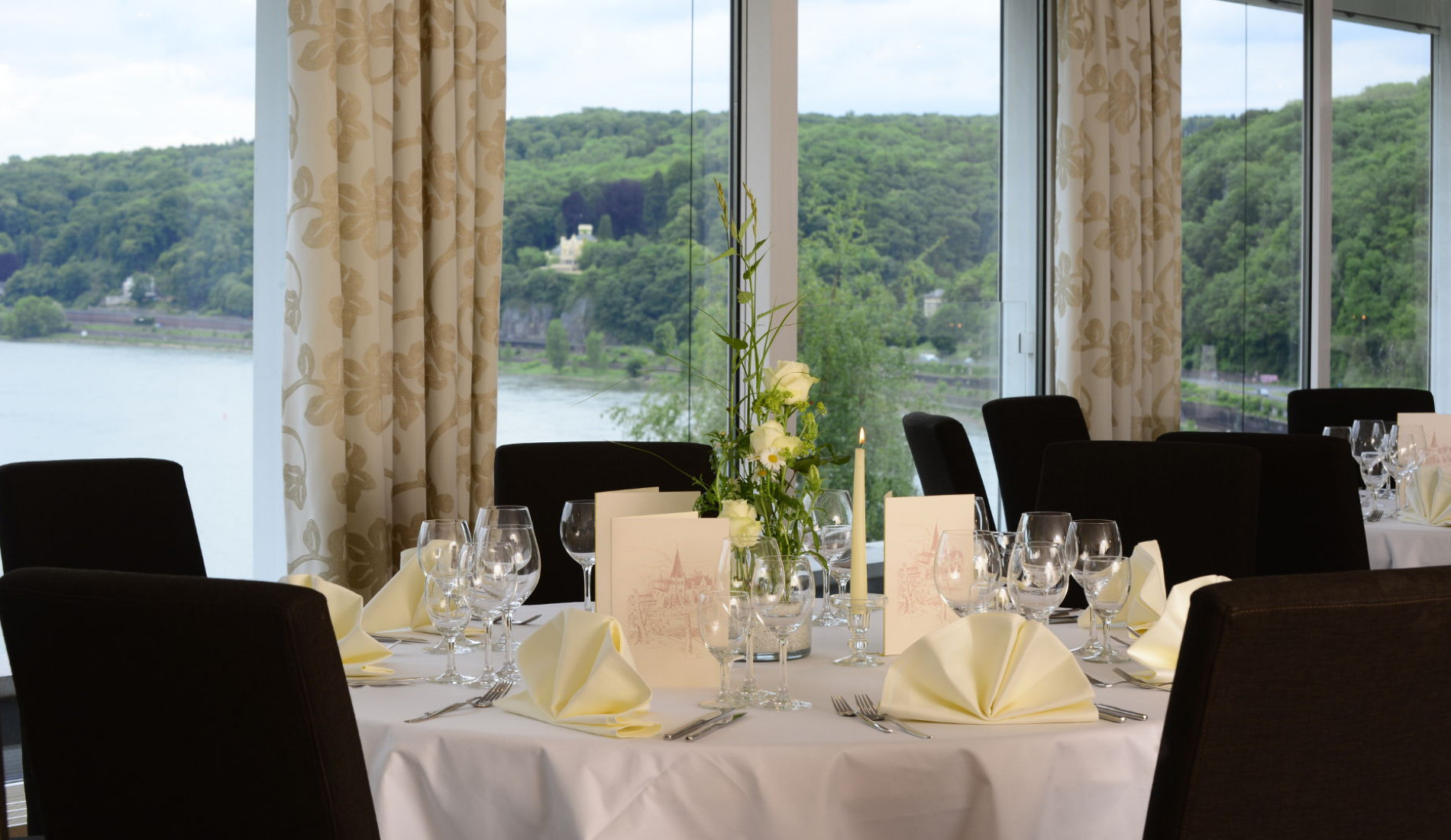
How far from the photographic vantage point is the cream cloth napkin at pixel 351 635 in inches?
70.4

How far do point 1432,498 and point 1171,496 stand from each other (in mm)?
1106

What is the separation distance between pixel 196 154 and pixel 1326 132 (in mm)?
5007

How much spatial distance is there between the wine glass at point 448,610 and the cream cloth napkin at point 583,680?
0.54 feet

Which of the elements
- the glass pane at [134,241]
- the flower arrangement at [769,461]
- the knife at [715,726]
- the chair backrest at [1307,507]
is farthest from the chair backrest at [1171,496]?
the glass pane at [134,241]

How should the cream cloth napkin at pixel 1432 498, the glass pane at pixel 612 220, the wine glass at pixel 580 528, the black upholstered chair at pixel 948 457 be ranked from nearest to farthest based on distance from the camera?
the wine glass at pixel 580 528
the cream cloth napkin at pixel 1432 498
the black upholstered chair at pixel 948 457
the glass pane at pixel 612 220

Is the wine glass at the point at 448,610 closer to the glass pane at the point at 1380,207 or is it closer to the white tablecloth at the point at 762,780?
the white tablecloth at the point at 762,780

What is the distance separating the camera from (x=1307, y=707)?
45.3 inches

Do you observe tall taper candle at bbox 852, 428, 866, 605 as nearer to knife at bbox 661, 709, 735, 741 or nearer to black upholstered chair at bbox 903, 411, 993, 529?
knife at bbox 661, 709, 735, 741

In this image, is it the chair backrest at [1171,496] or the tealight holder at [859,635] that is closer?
the tealight holder at [859,635]

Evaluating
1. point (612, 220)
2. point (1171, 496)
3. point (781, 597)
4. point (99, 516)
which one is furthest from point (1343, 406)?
point (99, 516)

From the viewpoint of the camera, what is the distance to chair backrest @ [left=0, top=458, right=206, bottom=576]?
7.44ft

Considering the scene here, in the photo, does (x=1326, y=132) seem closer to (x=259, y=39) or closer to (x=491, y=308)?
(x=491, y=308)

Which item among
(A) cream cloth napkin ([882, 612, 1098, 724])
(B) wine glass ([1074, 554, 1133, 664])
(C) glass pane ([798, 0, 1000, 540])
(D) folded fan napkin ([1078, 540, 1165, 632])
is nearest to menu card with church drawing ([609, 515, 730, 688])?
(A) cream cloth napkin ([882, 612, 1098, 724])

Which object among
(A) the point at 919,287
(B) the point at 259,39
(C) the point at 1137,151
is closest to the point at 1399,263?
(C) the point at 1137,151
